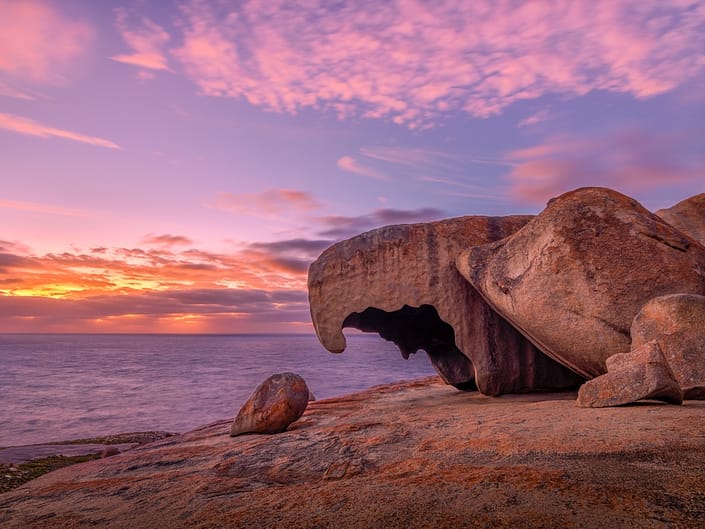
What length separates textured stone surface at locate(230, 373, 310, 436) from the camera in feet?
27.9

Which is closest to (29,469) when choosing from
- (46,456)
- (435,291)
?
(46,456)

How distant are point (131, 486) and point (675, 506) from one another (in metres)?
5.21

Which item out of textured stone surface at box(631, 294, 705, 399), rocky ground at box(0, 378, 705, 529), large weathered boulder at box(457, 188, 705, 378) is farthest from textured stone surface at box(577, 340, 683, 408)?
large weathered boulder at box(457, 188, 705, 378)

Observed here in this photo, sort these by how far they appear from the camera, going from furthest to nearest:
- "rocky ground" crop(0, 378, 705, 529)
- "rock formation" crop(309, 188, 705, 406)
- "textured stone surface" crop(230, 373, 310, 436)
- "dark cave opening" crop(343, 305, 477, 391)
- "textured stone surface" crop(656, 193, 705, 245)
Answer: "textured stone surface" crop(656, 193, 705, 245)
"dark cave opening" crop(343, 305, 477, 391)
"textured stone surface" crop(230, 373, 310, 436)
"rock formation" crop(309, 188, 705, 406)
"rocky ground" crop(0, 378, 705, 529)

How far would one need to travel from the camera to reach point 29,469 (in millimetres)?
11211

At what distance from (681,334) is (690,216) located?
29.0ft

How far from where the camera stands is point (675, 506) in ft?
9.37

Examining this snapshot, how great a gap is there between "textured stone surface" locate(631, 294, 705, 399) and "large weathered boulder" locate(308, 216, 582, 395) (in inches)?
138

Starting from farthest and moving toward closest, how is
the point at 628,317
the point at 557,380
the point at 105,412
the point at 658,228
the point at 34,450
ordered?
the point at 105,412
the point at 34,450
the point at 557,380
the point at 658,228
the point at 628,317

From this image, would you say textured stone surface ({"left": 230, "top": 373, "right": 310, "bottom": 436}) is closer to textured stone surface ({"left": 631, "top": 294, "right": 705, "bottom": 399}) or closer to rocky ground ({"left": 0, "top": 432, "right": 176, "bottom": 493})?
rocky ground ({"left": 0, "top": 432, "right": 176, "bottom": 493})

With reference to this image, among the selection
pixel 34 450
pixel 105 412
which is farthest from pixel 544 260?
pixel 105 412

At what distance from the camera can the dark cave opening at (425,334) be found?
12469 millimetres

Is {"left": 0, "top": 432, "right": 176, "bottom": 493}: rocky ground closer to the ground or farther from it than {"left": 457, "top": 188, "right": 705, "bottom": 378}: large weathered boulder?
closer to the ground

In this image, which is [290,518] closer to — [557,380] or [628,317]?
[628,317]
